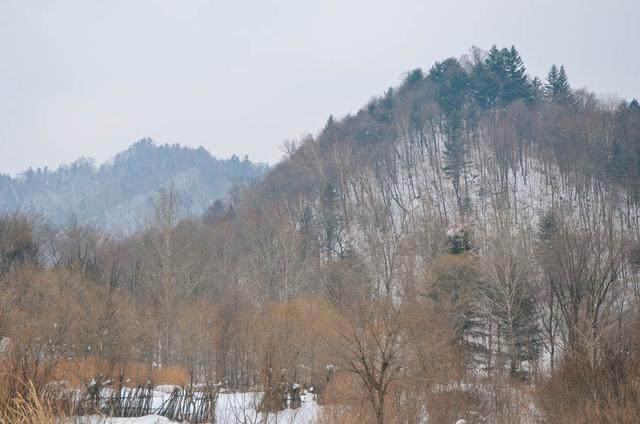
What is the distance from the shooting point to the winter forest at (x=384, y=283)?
11531 mm

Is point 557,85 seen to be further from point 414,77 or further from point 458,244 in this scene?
point 458,244

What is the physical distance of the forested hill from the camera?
11956 centimetres

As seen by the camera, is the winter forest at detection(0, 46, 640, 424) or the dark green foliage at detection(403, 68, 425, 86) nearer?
the winter forest at detection(0, 46, 640, 424)

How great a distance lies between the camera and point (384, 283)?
100.0 ft

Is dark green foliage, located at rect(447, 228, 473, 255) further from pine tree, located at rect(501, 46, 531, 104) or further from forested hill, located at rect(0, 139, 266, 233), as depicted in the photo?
forested hill, located at rect(0, 139, 266, 233)

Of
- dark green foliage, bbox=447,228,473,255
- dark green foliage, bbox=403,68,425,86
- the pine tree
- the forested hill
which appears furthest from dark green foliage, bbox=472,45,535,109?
the forested hill

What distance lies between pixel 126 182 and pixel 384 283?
118 meters

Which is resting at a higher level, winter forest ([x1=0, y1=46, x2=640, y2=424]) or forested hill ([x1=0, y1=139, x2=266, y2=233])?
forested hill ([x1=0, y1=139, x2=266, y2=233])

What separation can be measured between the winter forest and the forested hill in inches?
2299

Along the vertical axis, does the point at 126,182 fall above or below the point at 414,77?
above

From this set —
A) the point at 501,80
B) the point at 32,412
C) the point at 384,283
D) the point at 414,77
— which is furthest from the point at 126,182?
the point at 32,412

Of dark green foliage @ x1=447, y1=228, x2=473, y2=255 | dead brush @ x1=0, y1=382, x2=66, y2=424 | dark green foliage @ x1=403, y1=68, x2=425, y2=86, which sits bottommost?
dead brush @ x1=0, y1=382, x2=66, y2=424

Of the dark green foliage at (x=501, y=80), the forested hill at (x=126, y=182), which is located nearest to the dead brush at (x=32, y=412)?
the dark green foliage at (x=501, y=80)

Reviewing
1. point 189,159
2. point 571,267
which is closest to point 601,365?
point 571,267
